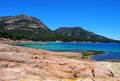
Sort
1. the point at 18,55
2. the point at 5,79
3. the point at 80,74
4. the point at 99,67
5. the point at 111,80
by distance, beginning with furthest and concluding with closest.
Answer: the point at 18,55 < the point at 99,67 < the point at 80,74 < the point at 111,80 < the point at 5,79

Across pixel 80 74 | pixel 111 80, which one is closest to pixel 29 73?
pixel 80 74

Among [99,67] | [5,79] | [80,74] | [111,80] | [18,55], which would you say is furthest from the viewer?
[18,55]

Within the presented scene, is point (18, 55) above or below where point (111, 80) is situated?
above

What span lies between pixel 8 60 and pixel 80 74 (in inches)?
233

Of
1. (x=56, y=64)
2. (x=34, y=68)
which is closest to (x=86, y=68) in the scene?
(x=56, y=64)

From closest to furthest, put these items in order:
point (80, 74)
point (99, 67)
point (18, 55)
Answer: point (80, 74) → point (99, 67) → point (18, 55)

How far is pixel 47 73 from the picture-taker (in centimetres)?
1962

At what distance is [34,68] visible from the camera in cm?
1991

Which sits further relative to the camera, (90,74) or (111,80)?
(90,74)

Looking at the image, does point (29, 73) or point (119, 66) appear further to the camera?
point (119, 66)

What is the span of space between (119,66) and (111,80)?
4.16m

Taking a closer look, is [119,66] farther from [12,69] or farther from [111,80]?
[12,69]

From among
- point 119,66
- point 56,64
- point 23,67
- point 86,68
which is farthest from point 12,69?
point 119,66

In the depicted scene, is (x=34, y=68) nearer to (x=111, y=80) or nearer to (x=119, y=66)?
(x=111, y=80)
